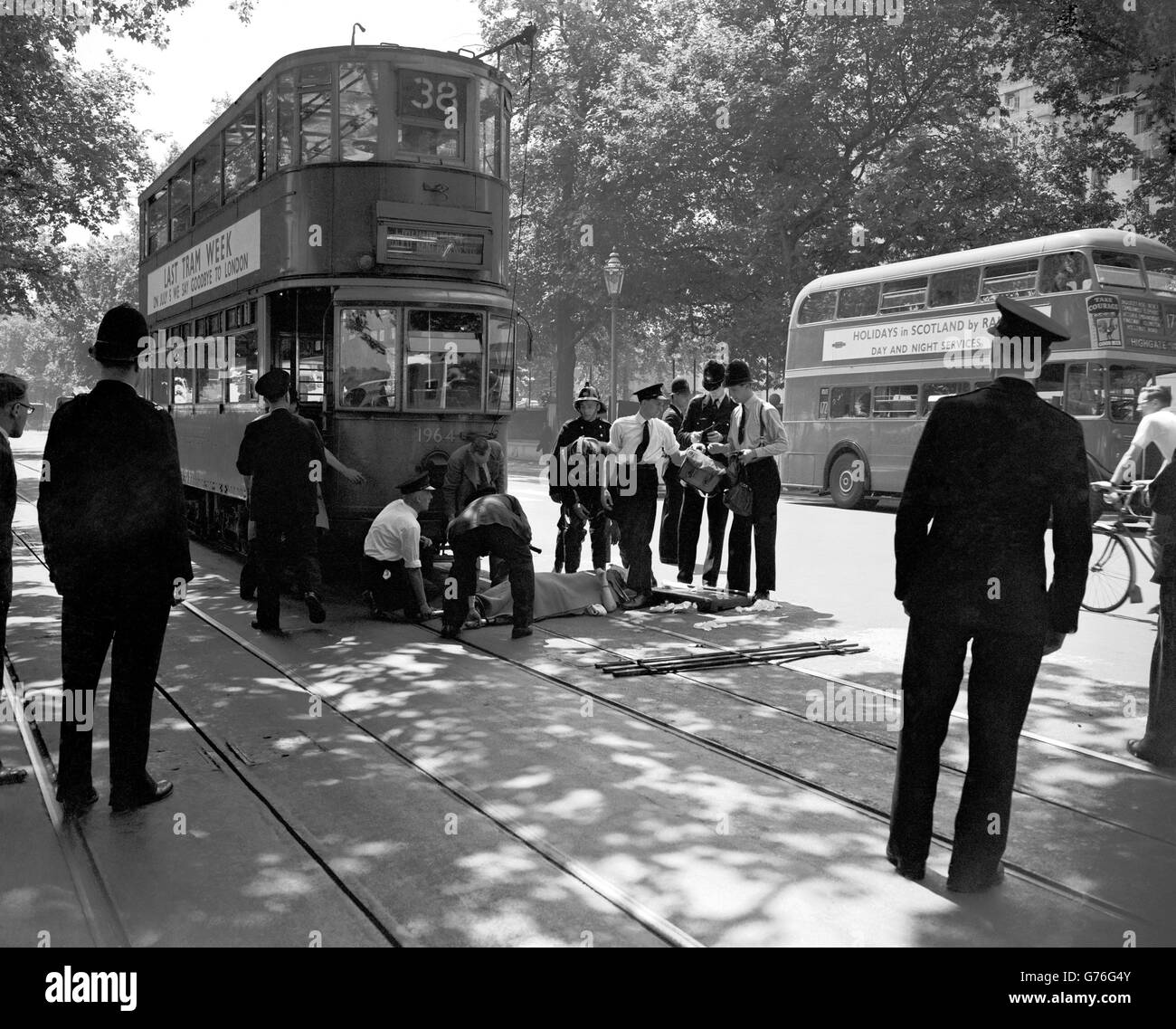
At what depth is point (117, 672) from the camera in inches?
195

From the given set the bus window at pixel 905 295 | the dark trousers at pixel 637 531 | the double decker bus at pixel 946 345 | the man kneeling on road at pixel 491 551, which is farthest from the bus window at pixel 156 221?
the bus window at pixel 905 295

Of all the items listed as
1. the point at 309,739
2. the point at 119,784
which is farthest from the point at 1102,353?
the point at 119,784

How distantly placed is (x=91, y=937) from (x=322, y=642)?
193 inches

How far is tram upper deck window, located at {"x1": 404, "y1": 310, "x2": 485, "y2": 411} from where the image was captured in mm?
11203

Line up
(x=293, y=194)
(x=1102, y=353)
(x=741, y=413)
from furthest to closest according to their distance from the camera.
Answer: (x=1102, y=353) < (x=293, y=194) < (x=741, y=413)

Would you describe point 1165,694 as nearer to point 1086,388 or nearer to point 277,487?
point 277,487

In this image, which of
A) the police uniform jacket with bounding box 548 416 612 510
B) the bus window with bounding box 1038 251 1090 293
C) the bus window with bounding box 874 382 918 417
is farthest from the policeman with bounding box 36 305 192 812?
the bus window with bounding box 874 382 918 417

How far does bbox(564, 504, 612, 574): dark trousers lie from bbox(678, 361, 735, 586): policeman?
773mm

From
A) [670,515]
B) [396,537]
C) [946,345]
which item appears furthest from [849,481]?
[396,537]

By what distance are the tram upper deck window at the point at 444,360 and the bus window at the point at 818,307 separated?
45.9 feet

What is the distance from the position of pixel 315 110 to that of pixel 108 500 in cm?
734

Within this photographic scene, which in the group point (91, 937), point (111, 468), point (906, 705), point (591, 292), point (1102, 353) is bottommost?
point (91, 937)

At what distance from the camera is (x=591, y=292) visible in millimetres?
36562
